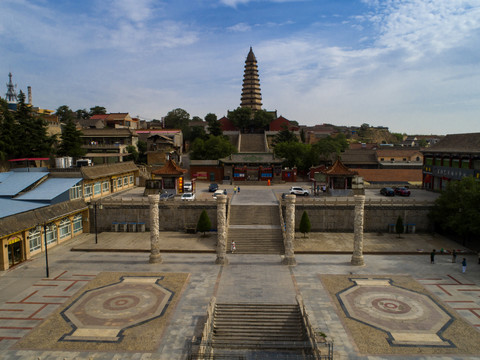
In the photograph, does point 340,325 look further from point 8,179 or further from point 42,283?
point 8,179

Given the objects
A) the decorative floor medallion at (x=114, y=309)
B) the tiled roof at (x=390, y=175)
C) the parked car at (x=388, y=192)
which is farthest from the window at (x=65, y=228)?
the tiled roof at (x=390, y=175)

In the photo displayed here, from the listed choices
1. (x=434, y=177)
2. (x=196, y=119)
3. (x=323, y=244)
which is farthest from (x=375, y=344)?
(x=196, y=119)

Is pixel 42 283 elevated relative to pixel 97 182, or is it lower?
lower

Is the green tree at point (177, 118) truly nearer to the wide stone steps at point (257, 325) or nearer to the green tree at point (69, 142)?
the green tree at point (69, 142)

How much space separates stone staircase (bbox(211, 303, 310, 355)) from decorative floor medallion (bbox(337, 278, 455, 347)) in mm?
3422

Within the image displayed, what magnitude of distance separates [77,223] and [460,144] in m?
47.8

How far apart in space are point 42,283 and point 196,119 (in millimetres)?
113074

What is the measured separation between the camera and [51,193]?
35500mm

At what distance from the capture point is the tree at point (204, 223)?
119 feet

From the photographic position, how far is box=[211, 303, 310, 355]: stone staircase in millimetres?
18156

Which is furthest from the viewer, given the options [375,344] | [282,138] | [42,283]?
[282,138]

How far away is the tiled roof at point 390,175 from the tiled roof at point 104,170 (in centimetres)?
3836

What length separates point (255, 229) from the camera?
35562 millimetres

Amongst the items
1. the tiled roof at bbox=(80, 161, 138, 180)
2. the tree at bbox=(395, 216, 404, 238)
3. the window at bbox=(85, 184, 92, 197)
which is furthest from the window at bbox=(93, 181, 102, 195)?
the tree at bbox=(395, 216, 404, 238)
